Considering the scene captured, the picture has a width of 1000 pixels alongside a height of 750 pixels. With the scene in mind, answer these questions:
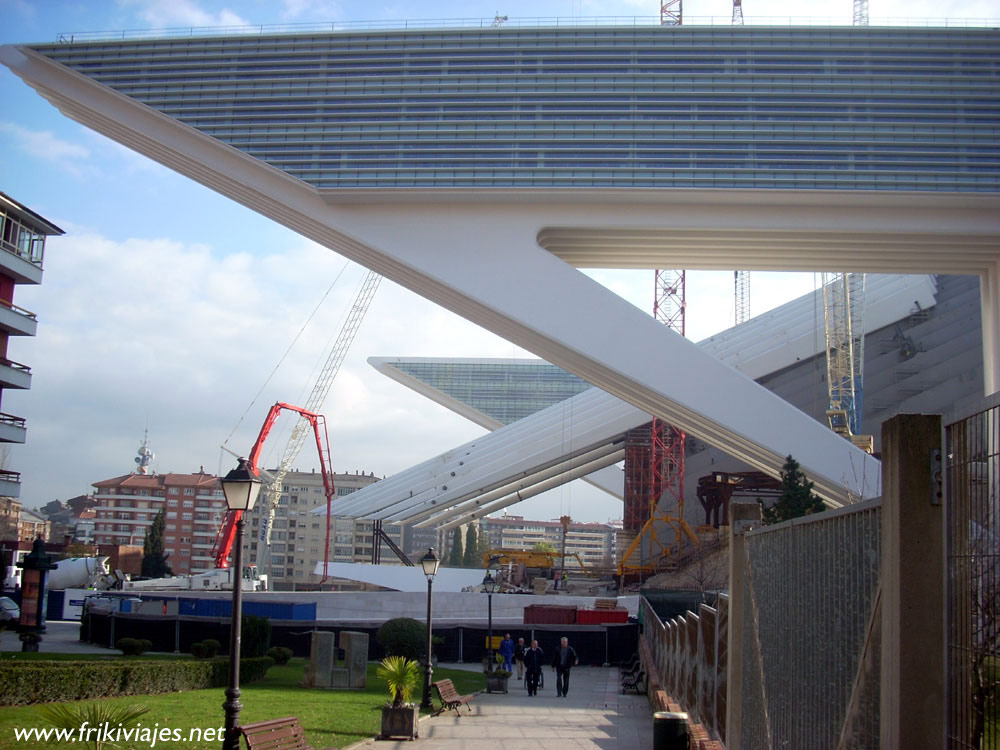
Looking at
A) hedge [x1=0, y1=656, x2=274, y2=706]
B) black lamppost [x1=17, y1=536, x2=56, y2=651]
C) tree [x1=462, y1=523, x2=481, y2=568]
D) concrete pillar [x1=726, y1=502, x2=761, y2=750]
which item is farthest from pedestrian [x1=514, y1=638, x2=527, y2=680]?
tree [x1=462, y1=523, x2=481, y2=568]

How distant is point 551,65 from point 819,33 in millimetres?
6866

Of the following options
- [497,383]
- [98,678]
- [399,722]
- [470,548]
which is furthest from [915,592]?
[470,548]

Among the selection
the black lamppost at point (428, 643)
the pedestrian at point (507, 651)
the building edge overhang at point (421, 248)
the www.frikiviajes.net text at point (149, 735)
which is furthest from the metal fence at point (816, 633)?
the building edge overhang at point (421, 248)

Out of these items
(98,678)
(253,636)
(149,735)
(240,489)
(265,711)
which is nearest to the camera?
(240,489)

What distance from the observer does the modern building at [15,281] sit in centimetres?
2708

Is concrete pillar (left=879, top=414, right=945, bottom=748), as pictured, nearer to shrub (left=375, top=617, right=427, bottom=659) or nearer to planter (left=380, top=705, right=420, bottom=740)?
planter (left=380, top=705, right=420, bottom=740)

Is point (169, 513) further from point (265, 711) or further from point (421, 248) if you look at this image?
point (265, 711)

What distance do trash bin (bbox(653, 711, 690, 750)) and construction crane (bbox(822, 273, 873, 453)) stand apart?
40.0 m

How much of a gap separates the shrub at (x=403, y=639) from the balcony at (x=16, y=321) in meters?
13.8

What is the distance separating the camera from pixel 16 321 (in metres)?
Answer: 27.4

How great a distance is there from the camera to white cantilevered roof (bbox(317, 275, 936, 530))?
4638 cm

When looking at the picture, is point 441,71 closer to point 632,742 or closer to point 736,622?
point 632,742

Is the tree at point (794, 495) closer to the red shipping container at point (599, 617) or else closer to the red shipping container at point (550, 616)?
the red shipping container at point (599, 617)

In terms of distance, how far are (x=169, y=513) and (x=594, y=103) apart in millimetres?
92548
